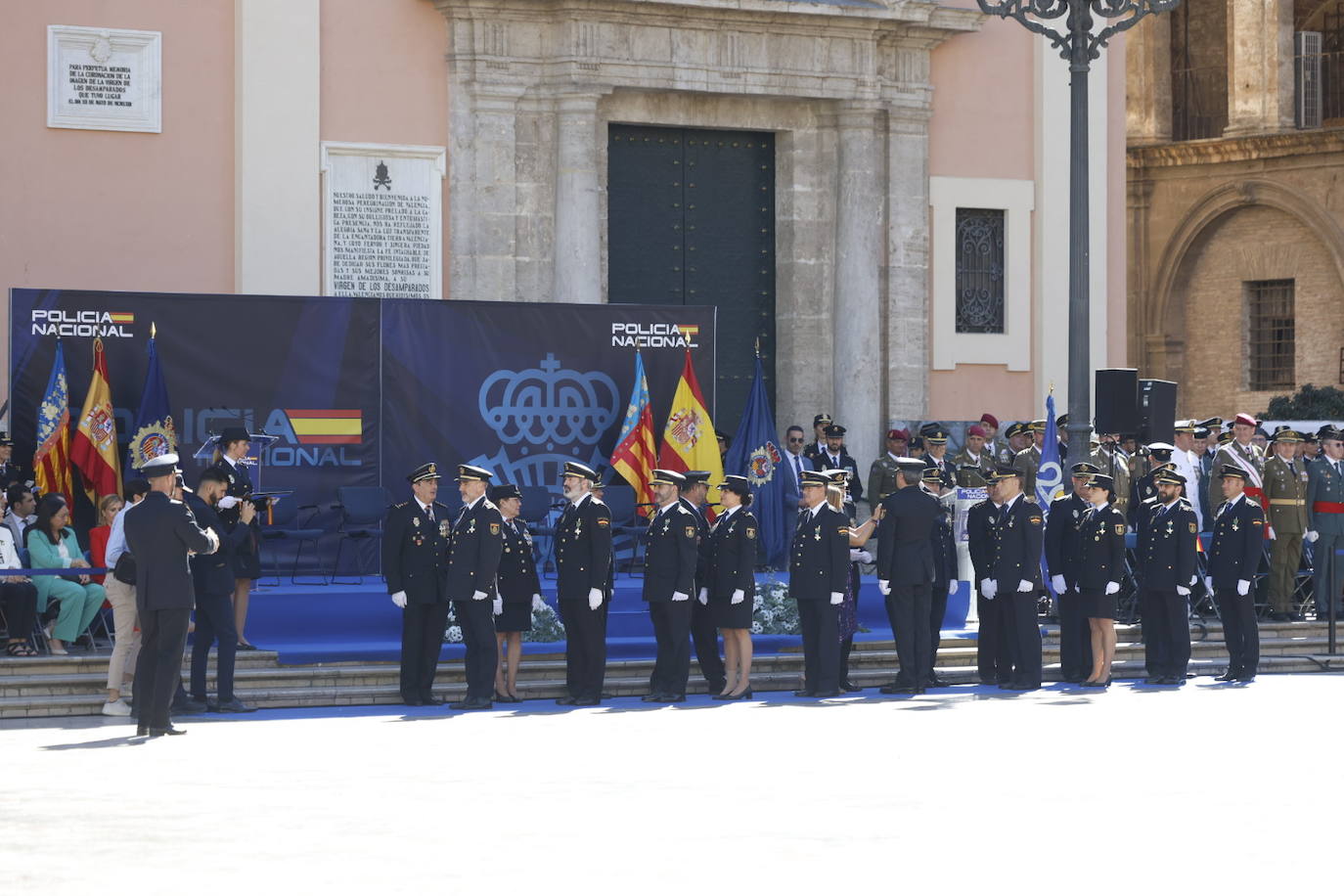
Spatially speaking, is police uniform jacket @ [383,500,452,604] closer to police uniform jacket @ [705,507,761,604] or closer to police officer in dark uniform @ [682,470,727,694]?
police officer in dark uniform @ [682,470,727,694]

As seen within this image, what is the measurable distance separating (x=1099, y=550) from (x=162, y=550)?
7.00m

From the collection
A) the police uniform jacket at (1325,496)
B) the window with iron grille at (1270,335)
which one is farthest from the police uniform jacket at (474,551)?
the window with iron grille at (1270,335)

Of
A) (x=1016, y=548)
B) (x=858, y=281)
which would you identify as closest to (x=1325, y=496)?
(x=1016, y=548)

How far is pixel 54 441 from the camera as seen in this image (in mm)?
16734

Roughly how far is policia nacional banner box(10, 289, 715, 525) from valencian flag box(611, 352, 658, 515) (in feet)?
0.78

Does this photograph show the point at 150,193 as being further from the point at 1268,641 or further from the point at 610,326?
the point at 1268,641

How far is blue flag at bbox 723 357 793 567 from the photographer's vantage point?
63.9 ft

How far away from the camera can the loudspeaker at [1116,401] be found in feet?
57.4

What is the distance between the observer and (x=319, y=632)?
53.6 ft

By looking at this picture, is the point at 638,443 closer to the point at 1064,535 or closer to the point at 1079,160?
the point at 1064,535

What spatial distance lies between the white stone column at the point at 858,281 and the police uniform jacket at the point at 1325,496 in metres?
Result: 4.74

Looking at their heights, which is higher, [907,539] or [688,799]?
[907,539]

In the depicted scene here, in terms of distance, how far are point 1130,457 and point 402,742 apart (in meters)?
9.55

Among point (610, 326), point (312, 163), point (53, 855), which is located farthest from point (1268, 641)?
point (53, 855)
